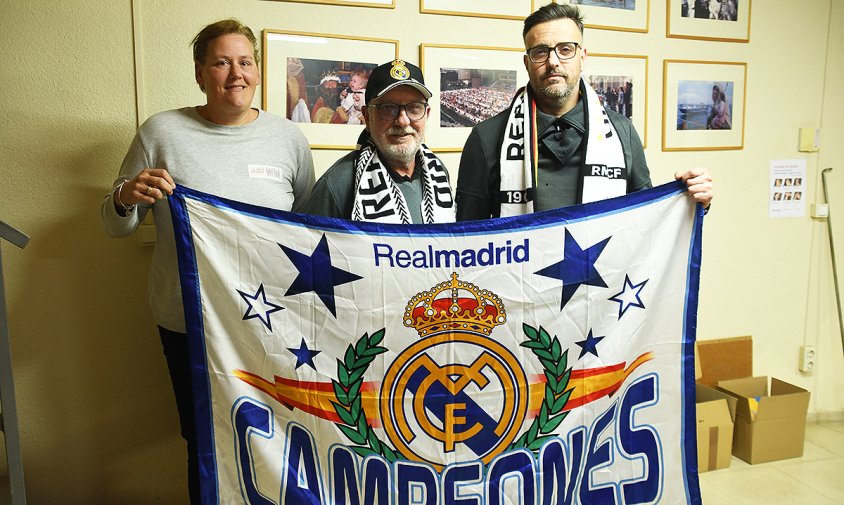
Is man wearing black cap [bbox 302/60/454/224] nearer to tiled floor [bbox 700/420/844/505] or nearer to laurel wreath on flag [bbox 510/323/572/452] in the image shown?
laurel wreath on flag [bbox 510/323/572/452]

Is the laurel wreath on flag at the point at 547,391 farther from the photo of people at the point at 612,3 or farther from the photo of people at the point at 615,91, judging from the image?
the photo of people at the point at 612,3

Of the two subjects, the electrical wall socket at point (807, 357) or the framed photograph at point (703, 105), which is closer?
the framed photograph at point (703, 105)

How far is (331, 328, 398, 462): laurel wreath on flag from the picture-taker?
5.51 feet

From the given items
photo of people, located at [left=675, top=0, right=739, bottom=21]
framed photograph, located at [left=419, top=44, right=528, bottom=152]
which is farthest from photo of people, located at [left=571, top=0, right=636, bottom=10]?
framed photograph, located at [left=419, top=44, right=528, bottom=152]

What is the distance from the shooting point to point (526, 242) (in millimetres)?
1707

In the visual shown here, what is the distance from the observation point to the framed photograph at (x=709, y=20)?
2.90m

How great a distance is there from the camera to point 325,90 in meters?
2.47

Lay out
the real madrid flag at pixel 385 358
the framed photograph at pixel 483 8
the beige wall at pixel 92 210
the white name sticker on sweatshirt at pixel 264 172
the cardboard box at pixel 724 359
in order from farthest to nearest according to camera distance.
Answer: the cardboard box at pixel 724 359 < the framed photograph at pixel 483 8 < the beige wall at pixel 92 210 < the white name sticker on sweatshirt at pixel 264 172 < the real madrid flag at pixel 385 358

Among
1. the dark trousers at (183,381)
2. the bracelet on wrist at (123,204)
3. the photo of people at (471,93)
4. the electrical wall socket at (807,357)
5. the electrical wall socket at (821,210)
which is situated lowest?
the electrical wall socket at (807,357)

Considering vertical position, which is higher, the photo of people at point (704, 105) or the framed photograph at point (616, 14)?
the framed photograph at point (616, 14)

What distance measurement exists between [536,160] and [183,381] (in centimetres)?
134

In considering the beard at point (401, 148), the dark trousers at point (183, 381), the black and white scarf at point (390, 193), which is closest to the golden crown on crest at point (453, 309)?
the black and white scarf at point (390, 193)

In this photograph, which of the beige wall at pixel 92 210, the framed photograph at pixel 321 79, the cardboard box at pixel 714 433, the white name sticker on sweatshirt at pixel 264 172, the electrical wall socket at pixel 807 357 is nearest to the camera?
the white name sticker on sweatshirt at pixel 264 172

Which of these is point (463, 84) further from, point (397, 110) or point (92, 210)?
point (92, 210)
